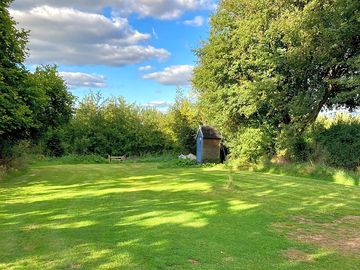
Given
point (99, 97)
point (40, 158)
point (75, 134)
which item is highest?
point (99, 97)

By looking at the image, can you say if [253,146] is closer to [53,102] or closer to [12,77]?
[53,102]

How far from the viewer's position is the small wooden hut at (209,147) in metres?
31.4

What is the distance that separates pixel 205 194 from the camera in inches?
448

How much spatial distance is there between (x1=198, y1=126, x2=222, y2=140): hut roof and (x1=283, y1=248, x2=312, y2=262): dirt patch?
84.2 feet

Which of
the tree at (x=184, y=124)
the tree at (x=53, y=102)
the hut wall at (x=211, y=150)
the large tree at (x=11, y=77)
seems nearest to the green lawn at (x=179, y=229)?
the large tree at (x=11, y=77)

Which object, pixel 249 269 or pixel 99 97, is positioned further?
pixel 99 97

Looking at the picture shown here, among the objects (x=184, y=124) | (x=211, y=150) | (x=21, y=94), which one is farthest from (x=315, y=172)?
(x=184, y=124)

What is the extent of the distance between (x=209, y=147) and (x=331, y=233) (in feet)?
80.6

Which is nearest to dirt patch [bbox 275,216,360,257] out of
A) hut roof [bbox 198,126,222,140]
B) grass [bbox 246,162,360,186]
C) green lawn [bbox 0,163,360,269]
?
green lawn [bbox 0,163,360,269]

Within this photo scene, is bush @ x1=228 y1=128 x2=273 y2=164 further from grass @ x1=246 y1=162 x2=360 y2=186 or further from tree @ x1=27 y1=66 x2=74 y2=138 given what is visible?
tree @ x1=27 y1=66 x2=74 y2=138

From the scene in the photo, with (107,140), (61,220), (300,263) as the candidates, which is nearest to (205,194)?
(61,220)

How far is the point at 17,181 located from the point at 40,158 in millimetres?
20939

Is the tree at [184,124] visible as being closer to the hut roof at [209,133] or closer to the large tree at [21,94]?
the hut roof at [209,133]

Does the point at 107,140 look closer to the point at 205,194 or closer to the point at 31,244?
A: the point at 205,194
